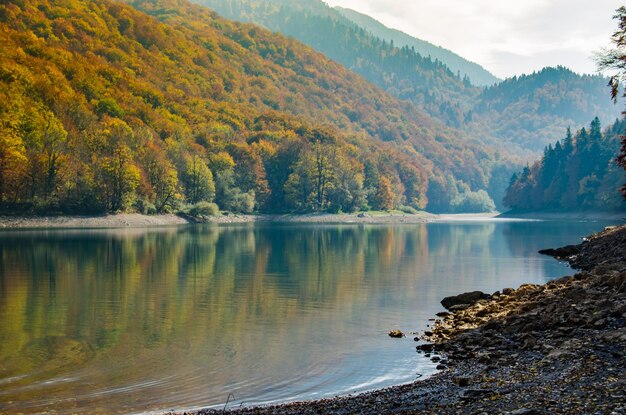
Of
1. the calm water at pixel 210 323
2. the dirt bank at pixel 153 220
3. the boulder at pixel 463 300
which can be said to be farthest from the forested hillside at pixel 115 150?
the boulder at pixel 463 300

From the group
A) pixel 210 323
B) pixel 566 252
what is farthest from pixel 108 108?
pixel 210 323

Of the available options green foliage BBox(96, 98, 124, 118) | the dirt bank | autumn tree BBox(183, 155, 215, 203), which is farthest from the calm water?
green foliage BBox(96, 98, 124, 118)

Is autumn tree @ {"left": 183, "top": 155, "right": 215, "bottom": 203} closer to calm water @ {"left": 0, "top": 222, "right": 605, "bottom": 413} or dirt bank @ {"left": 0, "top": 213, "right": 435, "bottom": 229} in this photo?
dirt bank @ {"left": 0, "top": 213, "right": 435, "bottom": 229}

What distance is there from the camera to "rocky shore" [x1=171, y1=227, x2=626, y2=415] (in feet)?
49.5

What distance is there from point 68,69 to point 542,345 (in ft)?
519

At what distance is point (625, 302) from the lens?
23391 millimetres

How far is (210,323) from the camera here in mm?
30766

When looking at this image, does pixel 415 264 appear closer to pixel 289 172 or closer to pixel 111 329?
pixel 111 329

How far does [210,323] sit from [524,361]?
15.9 metres

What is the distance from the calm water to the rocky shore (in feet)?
5.68

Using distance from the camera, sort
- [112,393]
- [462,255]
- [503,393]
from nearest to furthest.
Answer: [503,393] → [112,393] → [462,255]

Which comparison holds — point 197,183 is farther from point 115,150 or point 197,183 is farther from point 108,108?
point 115,150

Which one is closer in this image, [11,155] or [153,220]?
[11,155]

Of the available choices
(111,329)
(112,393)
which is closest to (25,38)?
(111,329)
